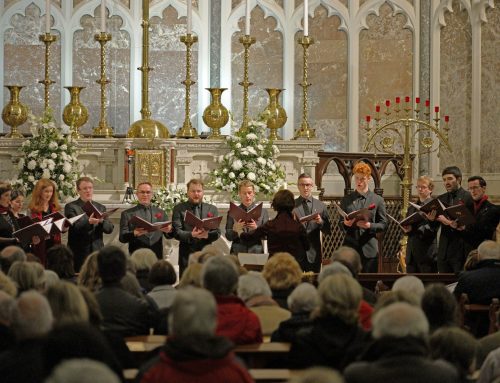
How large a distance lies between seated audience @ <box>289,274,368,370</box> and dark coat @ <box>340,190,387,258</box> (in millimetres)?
4405

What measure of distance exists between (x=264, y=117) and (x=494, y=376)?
24.5 ft

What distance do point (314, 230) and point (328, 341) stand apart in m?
4.46

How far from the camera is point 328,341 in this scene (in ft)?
16.2

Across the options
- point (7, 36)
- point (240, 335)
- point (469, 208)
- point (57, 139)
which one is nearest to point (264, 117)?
point (57, 139)

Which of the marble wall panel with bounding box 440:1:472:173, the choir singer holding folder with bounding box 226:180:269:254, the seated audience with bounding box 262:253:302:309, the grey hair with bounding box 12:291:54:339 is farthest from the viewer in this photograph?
the marble wall panel with bounding box 440:1:472:173

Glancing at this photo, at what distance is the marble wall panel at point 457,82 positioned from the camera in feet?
48.2

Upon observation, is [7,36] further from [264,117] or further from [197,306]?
[197,306]

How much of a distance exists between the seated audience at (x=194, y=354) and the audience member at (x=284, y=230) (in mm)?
4630

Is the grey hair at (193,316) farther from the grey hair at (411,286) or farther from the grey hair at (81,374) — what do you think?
the grey hair at (411,286)

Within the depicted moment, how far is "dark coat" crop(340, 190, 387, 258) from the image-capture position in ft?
31.0

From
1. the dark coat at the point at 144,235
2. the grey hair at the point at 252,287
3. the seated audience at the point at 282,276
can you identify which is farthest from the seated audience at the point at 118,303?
the dark coat at the point at 144,235

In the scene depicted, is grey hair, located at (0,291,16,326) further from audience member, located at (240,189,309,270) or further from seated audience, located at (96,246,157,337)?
audience member, located at (240,189,309,270)

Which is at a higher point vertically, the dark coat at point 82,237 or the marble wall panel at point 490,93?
the marble wall panel at point 490,93

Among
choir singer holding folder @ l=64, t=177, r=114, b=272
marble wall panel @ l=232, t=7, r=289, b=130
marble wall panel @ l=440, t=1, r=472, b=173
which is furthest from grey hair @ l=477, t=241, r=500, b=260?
marble wall panel @ l=232, t=7, r=289, b=130
